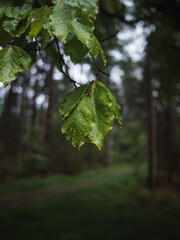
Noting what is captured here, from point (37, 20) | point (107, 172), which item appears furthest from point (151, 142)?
point (37, 20)

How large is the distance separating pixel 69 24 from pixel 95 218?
9116 millimetres

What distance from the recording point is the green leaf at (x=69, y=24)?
1138mm

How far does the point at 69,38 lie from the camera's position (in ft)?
4.05

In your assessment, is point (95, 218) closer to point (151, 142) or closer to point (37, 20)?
point (151, 142)

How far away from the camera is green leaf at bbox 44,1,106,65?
1.14 m

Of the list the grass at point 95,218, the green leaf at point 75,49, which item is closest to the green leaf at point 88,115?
the green leaf at point 75,49

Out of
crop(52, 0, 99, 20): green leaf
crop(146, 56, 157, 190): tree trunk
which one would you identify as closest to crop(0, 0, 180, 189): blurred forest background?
crop(146, 56, 157, 190): tree trunk

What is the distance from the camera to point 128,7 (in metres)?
5.48

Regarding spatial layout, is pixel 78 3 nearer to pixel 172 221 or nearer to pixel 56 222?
pixel 56 222

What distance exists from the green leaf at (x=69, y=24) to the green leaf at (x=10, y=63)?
0.25m

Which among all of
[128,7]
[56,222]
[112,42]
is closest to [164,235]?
[56,222]

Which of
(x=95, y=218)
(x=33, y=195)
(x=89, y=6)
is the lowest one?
(x=33, y=195)

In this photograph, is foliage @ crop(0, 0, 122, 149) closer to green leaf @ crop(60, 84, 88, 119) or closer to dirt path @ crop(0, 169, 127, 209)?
green leaf @ crop(60, 84, 88, 119)

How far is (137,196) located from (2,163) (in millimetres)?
9707
